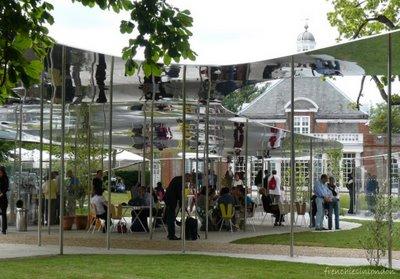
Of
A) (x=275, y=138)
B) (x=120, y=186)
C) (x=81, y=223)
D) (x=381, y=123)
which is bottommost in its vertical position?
(x=81, y=223)

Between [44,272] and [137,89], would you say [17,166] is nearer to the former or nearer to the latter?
[137,89]

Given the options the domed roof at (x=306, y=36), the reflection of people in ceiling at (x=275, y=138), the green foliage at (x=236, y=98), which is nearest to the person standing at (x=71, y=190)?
the green foliage at (x=236, y=98)

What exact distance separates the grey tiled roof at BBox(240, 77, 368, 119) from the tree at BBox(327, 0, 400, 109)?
43.3 metres

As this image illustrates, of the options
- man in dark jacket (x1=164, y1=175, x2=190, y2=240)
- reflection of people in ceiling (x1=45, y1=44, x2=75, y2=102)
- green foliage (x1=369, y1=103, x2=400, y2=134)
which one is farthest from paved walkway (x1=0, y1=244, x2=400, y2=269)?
green foliage (x1=369, y1=103, x2=400, y2=134)

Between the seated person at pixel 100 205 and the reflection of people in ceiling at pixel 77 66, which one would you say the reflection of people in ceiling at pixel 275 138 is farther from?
the reflection of people in ceiling at pixel 77 66

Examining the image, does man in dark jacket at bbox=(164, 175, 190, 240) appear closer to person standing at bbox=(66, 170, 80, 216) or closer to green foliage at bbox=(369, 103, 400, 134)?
person standing at bbox=(66, 170, 80, 216)

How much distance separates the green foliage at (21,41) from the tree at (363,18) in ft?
59.1

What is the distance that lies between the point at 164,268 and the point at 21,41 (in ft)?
17.8

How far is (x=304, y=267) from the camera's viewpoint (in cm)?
1225

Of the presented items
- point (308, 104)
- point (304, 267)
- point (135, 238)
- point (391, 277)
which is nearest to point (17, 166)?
point (135, 238)

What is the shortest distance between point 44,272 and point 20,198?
39.6 ft

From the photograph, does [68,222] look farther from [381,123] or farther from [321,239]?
[381,123]

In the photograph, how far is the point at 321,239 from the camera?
18.6 metres

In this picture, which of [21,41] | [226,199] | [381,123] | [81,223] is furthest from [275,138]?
[381,123]
